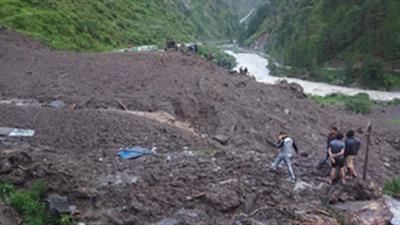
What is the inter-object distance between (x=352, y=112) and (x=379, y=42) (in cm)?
3039

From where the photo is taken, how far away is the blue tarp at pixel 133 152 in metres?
16.6

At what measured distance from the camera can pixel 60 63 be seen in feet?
94.6

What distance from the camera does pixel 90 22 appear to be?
4766 cm

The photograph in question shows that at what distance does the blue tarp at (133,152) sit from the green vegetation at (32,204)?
9.96ft

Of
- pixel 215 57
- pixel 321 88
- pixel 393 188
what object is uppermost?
pixel 393 188

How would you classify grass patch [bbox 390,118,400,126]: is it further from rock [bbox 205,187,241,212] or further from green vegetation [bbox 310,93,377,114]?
rock [bbox 205,187,241,212]

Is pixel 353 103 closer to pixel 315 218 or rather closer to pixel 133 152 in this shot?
pixel 133 152

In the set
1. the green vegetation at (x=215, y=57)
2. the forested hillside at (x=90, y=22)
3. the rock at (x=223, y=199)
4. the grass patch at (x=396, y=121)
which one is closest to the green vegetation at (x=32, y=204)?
the rock at (x=223, y=199)

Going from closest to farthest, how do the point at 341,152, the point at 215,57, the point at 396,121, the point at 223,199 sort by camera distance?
1. the point at 223,199
2. the point at 341,152
3. the point at 396,121
4. the point at 215,57

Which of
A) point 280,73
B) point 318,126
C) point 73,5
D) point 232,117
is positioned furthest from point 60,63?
point 280,73

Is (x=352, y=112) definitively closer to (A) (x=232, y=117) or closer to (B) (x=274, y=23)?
(A) (x=232, y=117)

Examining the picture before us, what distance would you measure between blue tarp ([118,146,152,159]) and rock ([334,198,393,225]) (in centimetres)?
602

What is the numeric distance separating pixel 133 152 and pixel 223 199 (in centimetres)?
401

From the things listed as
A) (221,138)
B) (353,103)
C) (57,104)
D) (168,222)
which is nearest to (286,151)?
(168,222)
